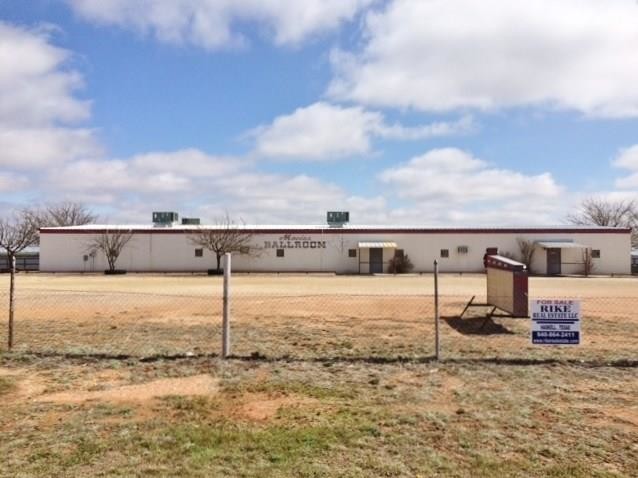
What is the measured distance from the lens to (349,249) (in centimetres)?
4469

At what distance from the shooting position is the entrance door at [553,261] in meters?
43.8

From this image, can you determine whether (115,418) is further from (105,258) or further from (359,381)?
(105,258)

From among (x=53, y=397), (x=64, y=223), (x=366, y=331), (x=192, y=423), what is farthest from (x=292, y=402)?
(x=64, y=223)

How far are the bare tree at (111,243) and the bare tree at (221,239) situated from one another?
530 cm

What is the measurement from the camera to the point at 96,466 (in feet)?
14.5

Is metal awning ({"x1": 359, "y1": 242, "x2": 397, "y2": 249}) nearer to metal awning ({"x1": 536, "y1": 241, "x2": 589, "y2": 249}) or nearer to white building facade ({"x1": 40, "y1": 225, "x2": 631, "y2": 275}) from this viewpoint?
white building facade ({"x1": 40, "y1": 225, "x2": 631, "y2": 275})

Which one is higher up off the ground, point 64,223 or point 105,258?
point 64,223

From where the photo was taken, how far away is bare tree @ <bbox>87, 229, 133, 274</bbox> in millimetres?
44906

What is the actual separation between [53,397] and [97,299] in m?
12.7

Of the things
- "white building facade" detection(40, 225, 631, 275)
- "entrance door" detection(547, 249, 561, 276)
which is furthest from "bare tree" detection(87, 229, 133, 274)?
"entrance door" detection(547, 249, 561, 276)

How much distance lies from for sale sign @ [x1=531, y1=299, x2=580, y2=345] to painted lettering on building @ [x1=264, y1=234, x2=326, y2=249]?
36.5m

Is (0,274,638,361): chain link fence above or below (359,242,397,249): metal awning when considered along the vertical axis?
below

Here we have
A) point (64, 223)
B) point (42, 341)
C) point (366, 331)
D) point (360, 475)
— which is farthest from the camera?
point (64, 223)

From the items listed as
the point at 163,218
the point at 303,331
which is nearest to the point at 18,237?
the point at 163,218
